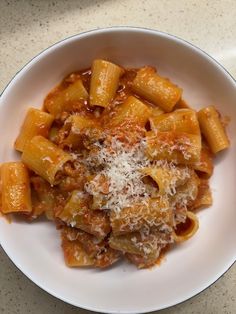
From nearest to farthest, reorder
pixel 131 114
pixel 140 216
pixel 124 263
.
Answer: pixel 140 216 < pixel 131 114 < pixel 124 263

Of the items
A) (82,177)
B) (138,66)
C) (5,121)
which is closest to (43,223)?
(82,177)

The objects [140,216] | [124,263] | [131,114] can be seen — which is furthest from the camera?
[124,263]

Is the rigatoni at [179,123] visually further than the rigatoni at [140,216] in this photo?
Yes

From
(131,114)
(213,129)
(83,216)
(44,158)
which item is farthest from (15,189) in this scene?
(213,129)

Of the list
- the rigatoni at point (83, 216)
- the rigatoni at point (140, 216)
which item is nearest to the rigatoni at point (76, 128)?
the rigatoni at point (83, 216)

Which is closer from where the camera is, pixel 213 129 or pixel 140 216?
pixel 140 216

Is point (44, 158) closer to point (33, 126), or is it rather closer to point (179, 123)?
point (33, 126)

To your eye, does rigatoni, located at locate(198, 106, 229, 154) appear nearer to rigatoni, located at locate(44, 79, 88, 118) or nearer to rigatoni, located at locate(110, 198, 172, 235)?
rigatoni, located at locate(110, 198, 172, 235)

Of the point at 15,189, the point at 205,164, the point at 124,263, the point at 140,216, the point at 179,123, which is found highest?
the point at 179,123

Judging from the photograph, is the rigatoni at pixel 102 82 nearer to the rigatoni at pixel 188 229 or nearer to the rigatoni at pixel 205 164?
the rigatoni at pixel 205 164
